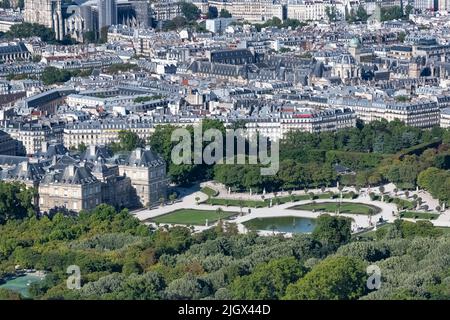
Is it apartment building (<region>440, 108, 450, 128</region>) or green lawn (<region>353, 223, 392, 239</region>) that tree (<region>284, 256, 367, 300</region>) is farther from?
apartment building (<region>440, 108, 450, 128</region>)

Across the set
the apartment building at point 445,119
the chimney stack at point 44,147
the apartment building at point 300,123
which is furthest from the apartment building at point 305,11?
the chimney stack at point 44,147

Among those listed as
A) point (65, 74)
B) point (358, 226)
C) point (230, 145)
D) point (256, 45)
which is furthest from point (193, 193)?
point (256, 45)

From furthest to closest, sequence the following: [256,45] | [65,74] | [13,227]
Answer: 1. [256,45]
2. [65,74]
3. [13,227]

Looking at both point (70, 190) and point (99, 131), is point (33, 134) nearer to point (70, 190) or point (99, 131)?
point (99, 131)

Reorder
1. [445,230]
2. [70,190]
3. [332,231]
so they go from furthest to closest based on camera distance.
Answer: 1. [70,190]
2. [445,230]
3. [332,231]

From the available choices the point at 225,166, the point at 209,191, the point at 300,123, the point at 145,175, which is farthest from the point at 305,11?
the point at 145,175

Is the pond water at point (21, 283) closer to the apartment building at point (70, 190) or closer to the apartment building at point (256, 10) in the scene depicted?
the apartment building at point (70, 190)
